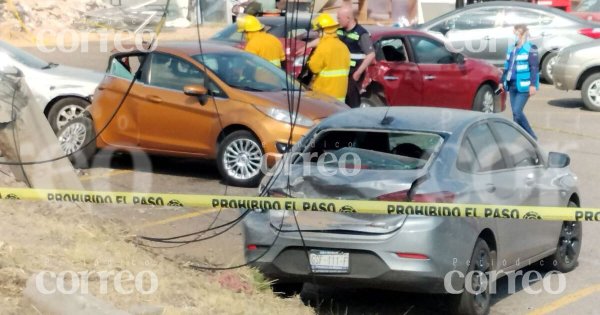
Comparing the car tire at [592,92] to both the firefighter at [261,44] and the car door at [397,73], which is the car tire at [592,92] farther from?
the firefighter at [261,44]

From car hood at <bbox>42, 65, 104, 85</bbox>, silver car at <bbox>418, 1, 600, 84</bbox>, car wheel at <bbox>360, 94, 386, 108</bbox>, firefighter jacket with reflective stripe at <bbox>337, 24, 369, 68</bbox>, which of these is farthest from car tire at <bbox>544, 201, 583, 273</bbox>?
silver car at <bbox>418, 1, 600, 84</bbox>

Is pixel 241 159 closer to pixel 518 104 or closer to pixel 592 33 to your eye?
pixel 518 104

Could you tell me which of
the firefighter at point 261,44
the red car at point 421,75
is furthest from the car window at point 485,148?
the red car at point 421,75

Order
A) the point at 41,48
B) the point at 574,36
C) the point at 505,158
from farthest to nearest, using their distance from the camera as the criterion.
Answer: the point at 41,48 < the point at 574,36 < the point at 505,158

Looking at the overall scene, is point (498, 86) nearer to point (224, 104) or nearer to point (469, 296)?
point (224, 104)

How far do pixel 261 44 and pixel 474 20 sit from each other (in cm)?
1017

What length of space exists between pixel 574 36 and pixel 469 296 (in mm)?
16783

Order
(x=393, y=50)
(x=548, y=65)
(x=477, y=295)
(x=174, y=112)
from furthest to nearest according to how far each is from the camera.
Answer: (x=548, y=65), (x=393, y=50), (x=174, y=112), (x=477, y=295)

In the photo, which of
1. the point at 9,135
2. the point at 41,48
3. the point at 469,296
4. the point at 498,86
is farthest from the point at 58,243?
the point at 41,48

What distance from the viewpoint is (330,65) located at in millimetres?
12828

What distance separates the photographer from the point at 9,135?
28.6ft

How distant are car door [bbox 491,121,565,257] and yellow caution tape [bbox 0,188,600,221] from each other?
2624mm

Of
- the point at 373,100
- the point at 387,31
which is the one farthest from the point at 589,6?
the point at 373,100

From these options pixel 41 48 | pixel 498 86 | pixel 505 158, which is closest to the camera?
pixel 505 158
